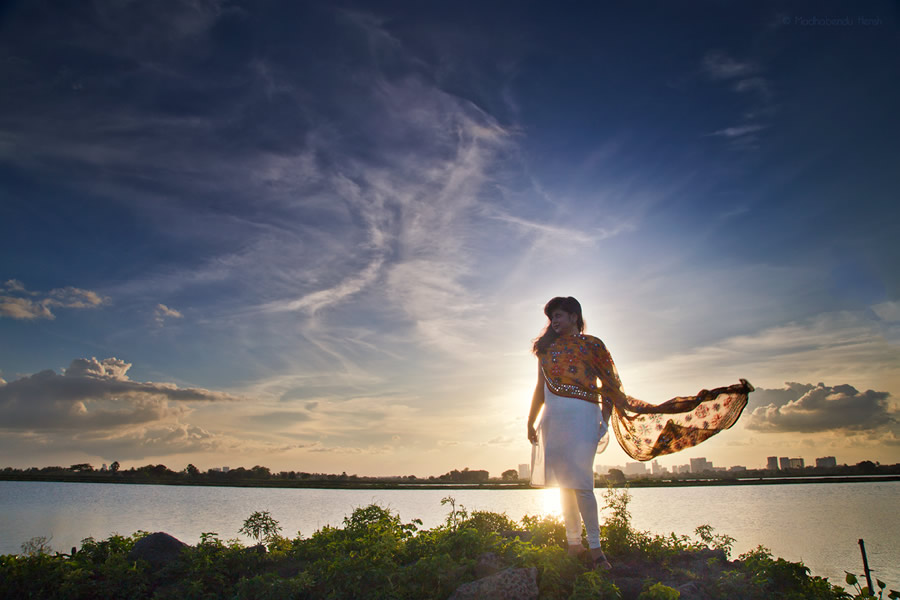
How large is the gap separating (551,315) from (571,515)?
2.18 meters

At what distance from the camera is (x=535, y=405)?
5844mm

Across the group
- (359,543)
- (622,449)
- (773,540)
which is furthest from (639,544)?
(773,540)

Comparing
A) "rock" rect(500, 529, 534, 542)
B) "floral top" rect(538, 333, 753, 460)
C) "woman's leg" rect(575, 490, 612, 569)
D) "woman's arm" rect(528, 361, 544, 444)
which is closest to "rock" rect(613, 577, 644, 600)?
"woman's leg" rect(575, 490, 612, 569)

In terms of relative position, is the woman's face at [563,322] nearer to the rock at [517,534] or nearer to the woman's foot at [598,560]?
the woman's foot at [598,560]

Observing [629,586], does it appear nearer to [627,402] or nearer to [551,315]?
[627,402]

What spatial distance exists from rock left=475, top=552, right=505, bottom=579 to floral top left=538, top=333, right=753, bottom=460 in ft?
5.95

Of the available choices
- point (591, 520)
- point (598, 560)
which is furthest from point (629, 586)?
point (591, 520)

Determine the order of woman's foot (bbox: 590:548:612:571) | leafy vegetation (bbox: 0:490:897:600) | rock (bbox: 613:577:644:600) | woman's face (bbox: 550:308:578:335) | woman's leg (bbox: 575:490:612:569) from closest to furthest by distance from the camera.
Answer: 1. rock (bbox: 613:577:644:600)
2. leafy vegetation (bbox: 0:490:897:600)
3. woman's foot (bbox: 590:548:612:571)
4. woman's leg (bbox: 575:490:612:569)
5. woman's face (bbox: 550:308:578:335)

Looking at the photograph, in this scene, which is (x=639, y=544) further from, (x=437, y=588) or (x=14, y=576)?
(x=14, y=576)

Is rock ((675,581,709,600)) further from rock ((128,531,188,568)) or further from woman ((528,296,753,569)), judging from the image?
rock ((128,531,188,568))

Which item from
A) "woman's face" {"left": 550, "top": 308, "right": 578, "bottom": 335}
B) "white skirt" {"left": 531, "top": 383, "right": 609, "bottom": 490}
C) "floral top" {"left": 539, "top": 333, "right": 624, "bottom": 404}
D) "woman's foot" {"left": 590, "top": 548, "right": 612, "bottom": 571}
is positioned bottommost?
"woman's foot" {"left": 590, "top": 548, "right": 612, "bottom": 571}

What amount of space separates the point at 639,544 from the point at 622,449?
1.19 m

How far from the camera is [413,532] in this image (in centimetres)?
613

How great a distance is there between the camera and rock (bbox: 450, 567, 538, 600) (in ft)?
13.8
